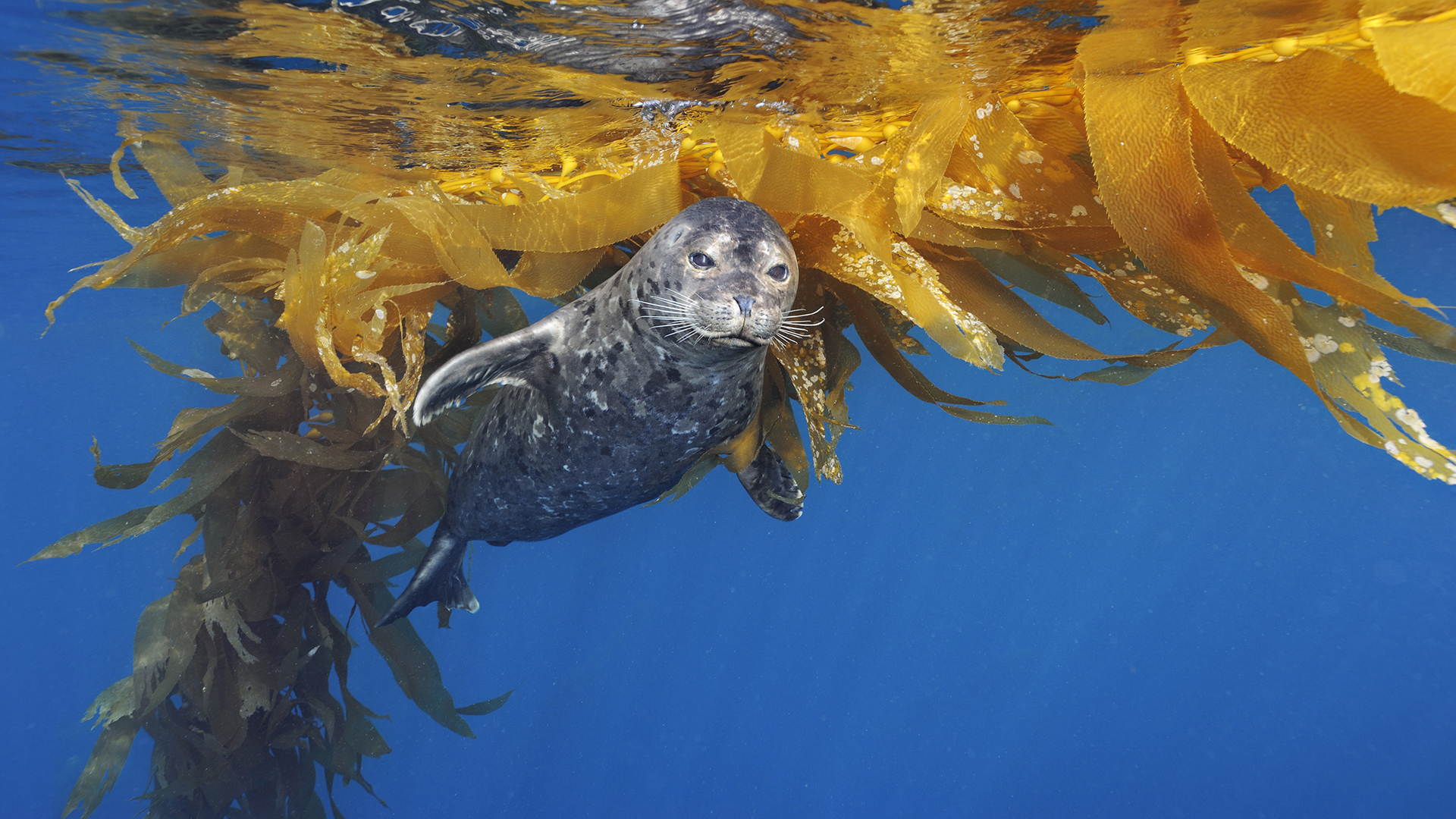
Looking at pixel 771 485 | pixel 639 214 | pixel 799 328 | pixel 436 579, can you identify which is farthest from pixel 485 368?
pixel 436 579

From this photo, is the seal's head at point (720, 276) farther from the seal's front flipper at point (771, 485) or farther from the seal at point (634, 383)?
the seal's front flipper at point (771, 485)

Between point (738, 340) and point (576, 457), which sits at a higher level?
point (738, 340)

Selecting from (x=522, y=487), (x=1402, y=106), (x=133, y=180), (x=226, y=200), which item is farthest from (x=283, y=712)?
(x=1402, y=106)

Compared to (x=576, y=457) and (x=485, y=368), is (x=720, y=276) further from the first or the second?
(x=576, y=457)

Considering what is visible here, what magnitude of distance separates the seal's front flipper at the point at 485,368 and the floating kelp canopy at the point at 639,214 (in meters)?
0.19

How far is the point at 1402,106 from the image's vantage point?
163 cm

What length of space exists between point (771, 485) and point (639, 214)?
1226 mm

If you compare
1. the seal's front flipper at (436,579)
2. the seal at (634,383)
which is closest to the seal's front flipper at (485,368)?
the seal at (634,383)

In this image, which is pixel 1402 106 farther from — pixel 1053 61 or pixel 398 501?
pixel 398 501

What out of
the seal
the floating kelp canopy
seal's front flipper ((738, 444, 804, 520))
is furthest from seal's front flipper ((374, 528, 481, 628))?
seal's front flipper ((738, 444, 804, 520))

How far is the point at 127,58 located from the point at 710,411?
9.64 ft

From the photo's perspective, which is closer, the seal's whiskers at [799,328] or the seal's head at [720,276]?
the seal's head at [720,276]

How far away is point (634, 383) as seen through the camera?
82.2 inches

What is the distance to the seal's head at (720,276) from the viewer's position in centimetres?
164
